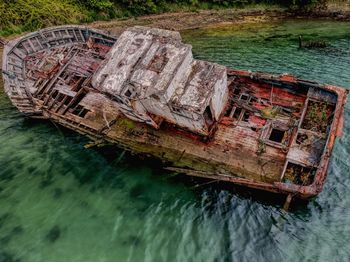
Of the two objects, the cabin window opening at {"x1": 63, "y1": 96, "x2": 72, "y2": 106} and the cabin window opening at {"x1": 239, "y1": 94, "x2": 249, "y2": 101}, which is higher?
the cabin window opening at {"x1": 239, "y1": 94, "x2": 249, "y2": 101}

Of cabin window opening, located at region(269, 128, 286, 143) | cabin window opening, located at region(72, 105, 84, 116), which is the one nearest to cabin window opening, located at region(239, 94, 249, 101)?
cabin window opening, located at region(269, 128, 286, 143)

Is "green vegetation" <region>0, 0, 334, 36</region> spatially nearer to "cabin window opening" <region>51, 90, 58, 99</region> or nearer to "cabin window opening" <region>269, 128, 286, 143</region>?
"cabin window opening" <region>51, 90, 58, 99</region>

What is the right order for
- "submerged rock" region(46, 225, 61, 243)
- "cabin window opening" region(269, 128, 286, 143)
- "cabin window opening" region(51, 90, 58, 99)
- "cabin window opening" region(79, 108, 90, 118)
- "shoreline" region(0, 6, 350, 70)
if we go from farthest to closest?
"shoreline" region(0, 6, 350, 70) → "cabin window opening" region(51, 90, 58, 99) → "cabin window opening" region(79, 108, 90, 118) → "cabin window opening" region(269, 128, 286, 143) → "submerged rock" region(46, 225, 61, 243)

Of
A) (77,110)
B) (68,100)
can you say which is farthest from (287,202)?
(68,100)

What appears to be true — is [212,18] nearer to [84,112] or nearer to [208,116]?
[84,112]

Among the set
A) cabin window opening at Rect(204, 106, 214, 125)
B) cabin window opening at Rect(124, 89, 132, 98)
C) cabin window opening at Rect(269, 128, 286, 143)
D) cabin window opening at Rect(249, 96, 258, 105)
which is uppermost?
cabin window opening at Rect(249, 96, 258, 105)

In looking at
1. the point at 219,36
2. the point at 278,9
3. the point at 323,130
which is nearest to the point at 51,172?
the point at 323,130

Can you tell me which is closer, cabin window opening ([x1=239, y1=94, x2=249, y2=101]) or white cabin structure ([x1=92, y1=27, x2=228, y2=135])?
white cabin structure ([x1=92, y1=27, x2=228, y2=135])
